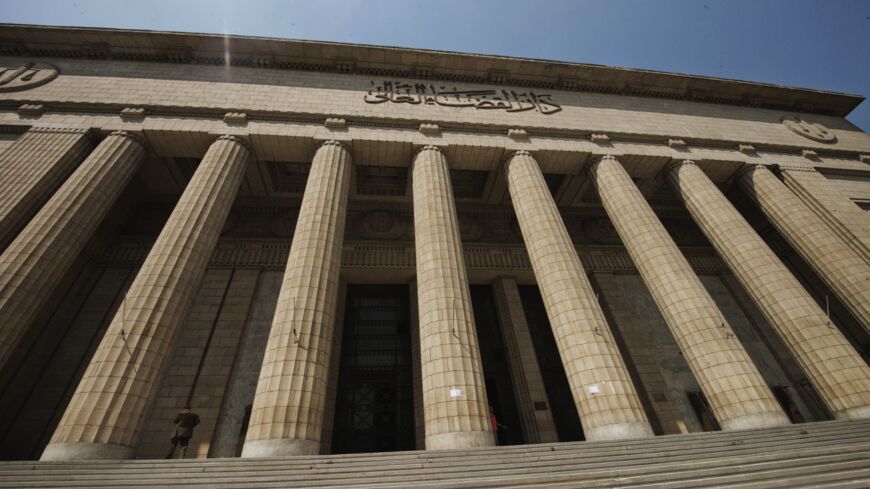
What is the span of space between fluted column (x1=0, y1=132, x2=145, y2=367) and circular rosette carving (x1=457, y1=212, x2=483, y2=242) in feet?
41.0

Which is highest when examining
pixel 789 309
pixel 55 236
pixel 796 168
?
pixel 796 168

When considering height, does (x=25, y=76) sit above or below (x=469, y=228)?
above

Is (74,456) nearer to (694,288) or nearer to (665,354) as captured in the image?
(694,288)

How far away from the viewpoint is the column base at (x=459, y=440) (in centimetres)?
711

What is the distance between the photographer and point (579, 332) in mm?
9047

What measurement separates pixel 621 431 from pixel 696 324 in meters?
4.17

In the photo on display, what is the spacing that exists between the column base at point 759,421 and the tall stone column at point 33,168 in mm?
19106

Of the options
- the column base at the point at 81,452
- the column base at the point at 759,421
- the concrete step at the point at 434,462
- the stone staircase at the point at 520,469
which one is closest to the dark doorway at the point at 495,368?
the concrete step at the point at 434,462

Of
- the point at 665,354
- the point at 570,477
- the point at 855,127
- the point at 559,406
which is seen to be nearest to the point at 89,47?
the point at 570,477

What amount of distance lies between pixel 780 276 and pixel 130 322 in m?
18.0

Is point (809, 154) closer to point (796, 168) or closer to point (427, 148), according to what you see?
point (796, 168)

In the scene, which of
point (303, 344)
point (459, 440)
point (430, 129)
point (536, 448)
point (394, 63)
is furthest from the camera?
point (394, 63)

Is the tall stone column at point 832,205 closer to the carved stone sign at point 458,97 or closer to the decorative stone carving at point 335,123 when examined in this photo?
the carved stone sign at point 458,97

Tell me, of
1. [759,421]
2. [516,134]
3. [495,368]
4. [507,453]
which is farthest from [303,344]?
[516,134]
